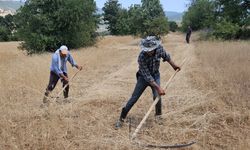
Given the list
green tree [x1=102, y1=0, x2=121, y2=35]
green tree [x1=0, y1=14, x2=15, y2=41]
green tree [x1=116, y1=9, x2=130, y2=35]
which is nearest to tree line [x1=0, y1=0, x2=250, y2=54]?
green tree [x1=116, y1=9, x2=130, y2=35]

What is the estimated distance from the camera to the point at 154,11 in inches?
1623

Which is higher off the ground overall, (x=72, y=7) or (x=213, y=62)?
(x=72, y=7)

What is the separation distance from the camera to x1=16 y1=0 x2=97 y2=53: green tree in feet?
91.7

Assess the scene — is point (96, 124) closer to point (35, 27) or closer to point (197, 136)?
point (197, 136)

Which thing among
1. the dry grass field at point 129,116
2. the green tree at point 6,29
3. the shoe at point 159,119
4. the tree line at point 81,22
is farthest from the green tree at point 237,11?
the green tree at point 6,29

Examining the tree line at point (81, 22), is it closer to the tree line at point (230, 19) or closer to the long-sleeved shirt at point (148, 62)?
the tree line at point (230, 19)

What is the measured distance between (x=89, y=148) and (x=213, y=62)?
10839mm

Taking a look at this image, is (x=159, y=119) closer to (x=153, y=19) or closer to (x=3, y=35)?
(x=153, y=19)

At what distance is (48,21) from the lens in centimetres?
2809

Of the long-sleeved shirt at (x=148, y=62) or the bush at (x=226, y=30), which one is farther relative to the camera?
the bush at (x=226, y=30)

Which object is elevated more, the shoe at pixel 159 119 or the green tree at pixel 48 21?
the green tree at pixel 48 21

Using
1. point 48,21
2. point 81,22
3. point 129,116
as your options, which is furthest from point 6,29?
point 129,116

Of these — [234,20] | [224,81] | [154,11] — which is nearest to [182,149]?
[224,81]

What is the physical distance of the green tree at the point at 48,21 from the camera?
1101 inches
